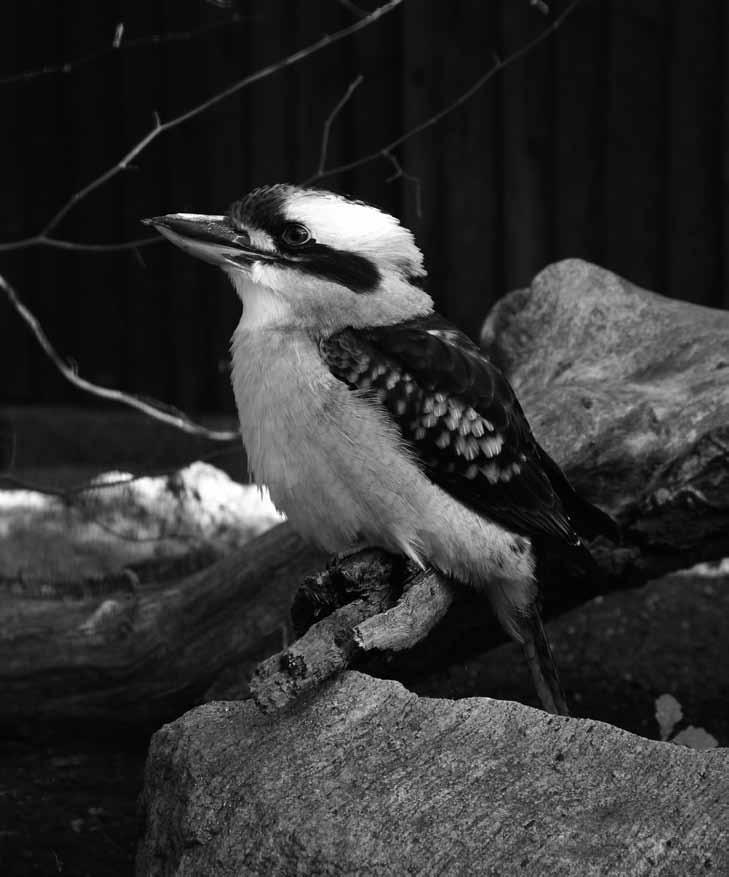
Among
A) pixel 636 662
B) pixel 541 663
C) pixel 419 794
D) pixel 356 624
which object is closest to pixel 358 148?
pixel 636 662

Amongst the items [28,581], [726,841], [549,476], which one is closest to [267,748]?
[726,841]

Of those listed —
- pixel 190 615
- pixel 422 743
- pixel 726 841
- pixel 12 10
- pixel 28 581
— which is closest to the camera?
pixel 726 841

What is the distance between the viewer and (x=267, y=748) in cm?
207

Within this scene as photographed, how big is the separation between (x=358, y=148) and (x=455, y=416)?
316 centimetres

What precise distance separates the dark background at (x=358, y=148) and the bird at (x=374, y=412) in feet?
8.09

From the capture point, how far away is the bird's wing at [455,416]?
2.60m

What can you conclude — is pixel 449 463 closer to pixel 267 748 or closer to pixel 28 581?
pixel 267 748

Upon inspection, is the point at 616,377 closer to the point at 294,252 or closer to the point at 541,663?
the point at 541,663

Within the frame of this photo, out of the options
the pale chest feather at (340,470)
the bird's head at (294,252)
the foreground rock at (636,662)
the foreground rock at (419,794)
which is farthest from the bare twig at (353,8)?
the foreground rock at (419,794)

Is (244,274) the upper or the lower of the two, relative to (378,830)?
upper

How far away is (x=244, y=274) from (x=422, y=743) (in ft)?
3.67

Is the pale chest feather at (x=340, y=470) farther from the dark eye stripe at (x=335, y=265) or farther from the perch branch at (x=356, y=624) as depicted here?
the dark eye stripe at (x=335, y=265)

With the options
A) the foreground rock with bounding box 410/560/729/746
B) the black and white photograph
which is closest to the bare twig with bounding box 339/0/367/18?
the black and white photograph

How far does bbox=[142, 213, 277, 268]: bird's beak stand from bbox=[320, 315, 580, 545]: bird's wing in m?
0.24
